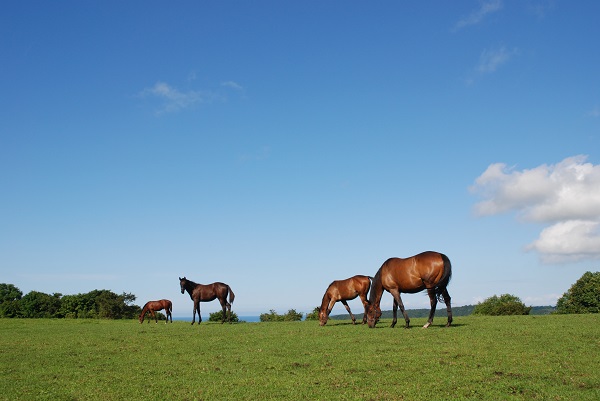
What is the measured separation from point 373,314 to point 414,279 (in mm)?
2658

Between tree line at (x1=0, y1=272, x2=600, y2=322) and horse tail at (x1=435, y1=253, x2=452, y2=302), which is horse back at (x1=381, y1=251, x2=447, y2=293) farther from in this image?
tree line at (x1=0, y1=272, x2=600, y2=322)

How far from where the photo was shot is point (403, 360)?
35.4ft

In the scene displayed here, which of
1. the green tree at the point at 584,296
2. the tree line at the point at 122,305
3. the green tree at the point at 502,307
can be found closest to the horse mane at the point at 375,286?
the tree line at the point at 122,305

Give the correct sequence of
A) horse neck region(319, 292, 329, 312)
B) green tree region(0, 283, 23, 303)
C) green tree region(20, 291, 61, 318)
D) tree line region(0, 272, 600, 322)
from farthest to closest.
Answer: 1. green tree region(0, 283, 23, 303)
2. green tree region(20, 291, 61, 318)
3. tree line region(0, 272, 600, 322)
4. horse neck region(319, 292, 329, 312)

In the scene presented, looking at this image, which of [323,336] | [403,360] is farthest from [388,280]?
[403,360]

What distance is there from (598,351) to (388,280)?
8.79 metres

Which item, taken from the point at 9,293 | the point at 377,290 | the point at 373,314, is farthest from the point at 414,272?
the point at 9,293

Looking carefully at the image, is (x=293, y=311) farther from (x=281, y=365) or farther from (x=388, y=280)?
(x=281, y=365)

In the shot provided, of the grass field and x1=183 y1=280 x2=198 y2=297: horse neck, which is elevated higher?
x1=183 y1=280 x2=198 y2=297: horse neck

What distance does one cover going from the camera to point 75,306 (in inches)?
2734

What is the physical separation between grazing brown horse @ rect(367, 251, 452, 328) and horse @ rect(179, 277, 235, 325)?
13.2 m

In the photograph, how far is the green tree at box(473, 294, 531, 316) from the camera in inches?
1774

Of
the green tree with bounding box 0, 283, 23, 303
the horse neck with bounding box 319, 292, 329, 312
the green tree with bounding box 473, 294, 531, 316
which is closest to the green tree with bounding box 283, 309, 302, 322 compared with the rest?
the green tree with bounding box 473, 294, 531, 316

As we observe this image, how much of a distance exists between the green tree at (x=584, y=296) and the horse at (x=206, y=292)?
3690cm
